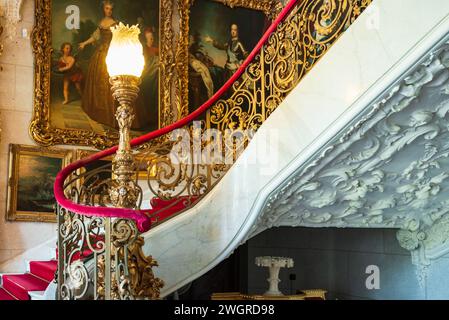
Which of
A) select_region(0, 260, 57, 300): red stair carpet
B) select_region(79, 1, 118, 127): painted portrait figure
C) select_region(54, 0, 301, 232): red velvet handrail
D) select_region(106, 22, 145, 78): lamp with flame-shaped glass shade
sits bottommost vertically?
select_region(0, 260, 57, 300): red stair carpet

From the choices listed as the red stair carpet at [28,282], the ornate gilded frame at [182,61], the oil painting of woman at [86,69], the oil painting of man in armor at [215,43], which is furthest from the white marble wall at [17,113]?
the oil painting of man in armor at [215,43]

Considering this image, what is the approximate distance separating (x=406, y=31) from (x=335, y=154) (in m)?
1.07

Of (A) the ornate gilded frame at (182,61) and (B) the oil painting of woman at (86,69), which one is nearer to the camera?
(B) the oil painting of woman at (86,69)

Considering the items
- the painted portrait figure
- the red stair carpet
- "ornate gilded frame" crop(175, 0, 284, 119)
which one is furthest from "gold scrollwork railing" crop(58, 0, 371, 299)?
"ornate gilded frame" crop(175, 0, 284, 119)

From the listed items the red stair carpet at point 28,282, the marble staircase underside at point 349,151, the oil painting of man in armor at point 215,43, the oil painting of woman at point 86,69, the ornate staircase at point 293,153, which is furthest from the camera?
the oil painting of man in armor at point 215,43

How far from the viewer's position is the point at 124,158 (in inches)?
146

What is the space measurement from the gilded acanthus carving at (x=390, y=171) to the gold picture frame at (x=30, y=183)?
3.67 metres

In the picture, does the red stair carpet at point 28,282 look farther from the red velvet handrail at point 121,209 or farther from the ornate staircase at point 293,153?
the red velvet handrail at point 121,209

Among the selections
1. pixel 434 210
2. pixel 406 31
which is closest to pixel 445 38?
pixel 406 31

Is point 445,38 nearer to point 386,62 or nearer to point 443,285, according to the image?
point 386,62

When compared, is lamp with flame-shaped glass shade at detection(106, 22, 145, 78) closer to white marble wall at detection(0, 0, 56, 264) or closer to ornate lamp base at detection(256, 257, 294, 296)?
ornate lamp base at detection(256, 257, 294, 296)

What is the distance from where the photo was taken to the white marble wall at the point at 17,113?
6.63 meters

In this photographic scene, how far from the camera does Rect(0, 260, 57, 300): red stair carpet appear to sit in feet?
15.2

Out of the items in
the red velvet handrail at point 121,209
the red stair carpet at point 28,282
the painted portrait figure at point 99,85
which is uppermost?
the painted portrait figure at point 99,85
